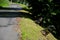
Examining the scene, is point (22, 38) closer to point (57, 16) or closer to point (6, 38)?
point (6, 38)

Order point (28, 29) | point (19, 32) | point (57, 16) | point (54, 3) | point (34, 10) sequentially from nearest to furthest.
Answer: point (19, 32)
point (28, 29)
point (57, 16)
point (54, 3)
point (34, 10)

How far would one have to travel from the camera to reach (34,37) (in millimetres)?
13930

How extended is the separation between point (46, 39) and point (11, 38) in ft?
9.18

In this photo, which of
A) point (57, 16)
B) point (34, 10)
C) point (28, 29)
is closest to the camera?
point (28, 29)

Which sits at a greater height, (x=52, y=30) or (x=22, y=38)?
(x=22, y=38)

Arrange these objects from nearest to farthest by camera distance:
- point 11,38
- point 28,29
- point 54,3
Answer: point 11,38 → point 28,29 → point 54,3

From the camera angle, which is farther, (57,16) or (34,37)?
(57,16)

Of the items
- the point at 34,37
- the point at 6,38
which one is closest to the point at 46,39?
the point at 34,37

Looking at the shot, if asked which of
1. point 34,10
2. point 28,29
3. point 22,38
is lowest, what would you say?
point 34,10

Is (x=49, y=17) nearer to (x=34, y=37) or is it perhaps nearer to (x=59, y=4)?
(x=59, y=4)

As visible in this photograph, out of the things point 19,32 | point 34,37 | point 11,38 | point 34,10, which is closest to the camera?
point 11,38

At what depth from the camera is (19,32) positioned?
14.9m

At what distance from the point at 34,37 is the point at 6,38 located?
199 cm

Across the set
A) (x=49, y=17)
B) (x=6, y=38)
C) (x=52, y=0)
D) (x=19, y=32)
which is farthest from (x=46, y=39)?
(x=52, y=0)
